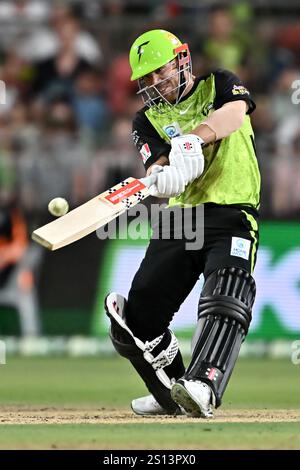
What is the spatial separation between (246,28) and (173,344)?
287 inches

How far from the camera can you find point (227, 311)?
593cm

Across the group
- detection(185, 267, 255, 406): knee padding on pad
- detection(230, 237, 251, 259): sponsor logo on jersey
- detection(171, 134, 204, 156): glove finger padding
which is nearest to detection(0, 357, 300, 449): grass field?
detection(185, 267, 255, 406): knee padding on pad

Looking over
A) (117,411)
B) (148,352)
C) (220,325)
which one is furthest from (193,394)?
(117,411)

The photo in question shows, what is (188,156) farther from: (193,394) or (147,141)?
(193,394)

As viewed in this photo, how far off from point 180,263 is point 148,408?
3.27ft

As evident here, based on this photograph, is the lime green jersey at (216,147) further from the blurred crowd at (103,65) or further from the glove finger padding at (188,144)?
the blurred crowd at (103,65)

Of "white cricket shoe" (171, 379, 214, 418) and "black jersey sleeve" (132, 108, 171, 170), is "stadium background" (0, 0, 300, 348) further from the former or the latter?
"white cricket shoe" (171, 379, 214, 418)

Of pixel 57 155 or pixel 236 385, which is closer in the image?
pixel 236 385

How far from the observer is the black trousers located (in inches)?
242

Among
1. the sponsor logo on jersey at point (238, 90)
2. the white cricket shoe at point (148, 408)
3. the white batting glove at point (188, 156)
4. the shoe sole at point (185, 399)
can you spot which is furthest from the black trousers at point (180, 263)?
the shoe sole at point (185, 399)

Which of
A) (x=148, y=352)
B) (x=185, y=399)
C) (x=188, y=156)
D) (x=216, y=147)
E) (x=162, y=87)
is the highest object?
(x=162, y=87)

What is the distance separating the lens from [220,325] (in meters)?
5.92
